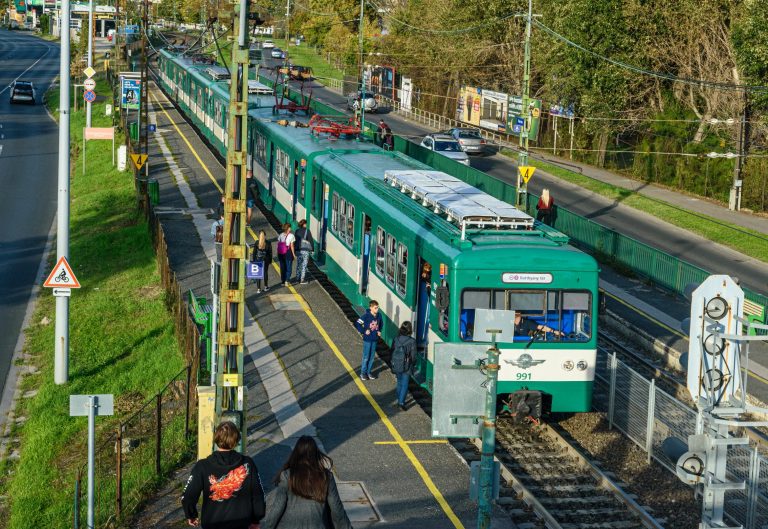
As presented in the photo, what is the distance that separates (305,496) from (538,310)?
10.1 meters

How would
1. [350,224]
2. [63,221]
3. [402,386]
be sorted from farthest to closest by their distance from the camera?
[350,224]
[63,221]
[402,386]

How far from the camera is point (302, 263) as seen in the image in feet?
94.4

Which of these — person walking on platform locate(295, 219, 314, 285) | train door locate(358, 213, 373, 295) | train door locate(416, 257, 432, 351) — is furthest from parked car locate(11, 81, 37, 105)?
train door locate(416, 257, 432, 351)

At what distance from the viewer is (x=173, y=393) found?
70.3 feet

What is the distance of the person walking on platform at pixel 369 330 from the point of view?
2097 cm

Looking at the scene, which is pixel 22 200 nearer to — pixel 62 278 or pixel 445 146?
pixel 445 146

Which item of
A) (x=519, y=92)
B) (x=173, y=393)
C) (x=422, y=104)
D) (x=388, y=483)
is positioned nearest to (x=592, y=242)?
(x=173, y=393)

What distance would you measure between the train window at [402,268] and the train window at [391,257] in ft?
1.01

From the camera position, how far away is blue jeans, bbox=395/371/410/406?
65.0ft

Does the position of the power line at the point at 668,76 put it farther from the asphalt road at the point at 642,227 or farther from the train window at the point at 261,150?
the train window at the point at 261,150

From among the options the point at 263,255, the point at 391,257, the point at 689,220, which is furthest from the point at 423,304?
the point at 689,220

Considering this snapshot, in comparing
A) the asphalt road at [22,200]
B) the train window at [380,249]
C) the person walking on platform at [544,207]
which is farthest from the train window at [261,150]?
the train window at [380,249]

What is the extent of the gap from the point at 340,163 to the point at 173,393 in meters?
8.07

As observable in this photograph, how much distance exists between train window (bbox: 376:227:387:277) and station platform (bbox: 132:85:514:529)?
1.80 metres
